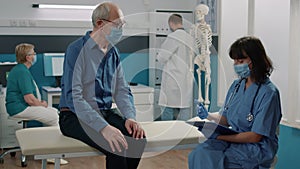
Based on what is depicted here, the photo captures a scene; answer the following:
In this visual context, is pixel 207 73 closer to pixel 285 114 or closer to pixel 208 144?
pixel 285 114

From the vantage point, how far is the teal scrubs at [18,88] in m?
3.62

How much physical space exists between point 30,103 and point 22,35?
1088 mm

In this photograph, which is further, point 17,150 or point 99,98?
point 17,150

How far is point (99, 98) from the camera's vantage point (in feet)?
7.45

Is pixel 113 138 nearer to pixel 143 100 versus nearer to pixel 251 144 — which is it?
pixel 251 144

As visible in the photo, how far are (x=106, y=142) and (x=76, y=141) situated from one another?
0.70 ft

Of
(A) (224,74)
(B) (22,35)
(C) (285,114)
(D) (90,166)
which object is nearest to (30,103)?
(D) (90,166)

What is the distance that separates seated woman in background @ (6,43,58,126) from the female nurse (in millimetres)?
1920

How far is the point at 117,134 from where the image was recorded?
2.09m

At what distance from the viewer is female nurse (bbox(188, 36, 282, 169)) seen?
2.05 metres

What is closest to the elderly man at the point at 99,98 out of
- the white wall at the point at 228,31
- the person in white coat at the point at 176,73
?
the white wall at the point at 228,31

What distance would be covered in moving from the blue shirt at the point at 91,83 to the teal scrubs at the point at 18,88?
1.48 metres

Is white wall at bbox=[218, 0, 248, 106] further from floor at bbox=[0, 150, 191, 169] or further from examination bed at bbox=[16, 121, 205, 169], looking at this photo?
examination bed at bbox=[16, 121, 205, 169]

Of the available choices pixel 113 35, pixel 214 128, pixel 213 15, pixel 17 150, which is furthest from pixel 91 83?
pixel 213 15
